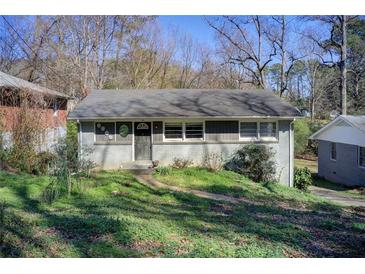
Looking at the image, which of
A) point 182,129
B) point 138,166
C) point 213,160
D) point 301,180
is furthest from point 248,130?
point 138,166

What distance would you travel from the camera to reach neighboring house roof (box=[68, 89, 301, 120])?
46.5 ft

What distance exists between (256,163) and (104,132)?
6301mm

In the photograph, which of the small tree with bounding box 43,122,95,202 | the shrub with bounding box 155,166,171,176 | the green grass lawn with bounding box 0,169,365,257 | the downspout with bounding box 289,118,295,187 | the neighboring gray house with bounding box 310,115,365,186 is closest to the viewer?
the green grass lawn with bounding box 0,169,365,257

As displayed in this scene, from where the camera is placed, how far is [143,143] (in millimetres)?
14422

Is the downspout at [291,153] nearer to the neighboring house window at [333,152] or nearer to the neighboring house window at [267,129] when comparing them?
the neighboring house window at [267,129]

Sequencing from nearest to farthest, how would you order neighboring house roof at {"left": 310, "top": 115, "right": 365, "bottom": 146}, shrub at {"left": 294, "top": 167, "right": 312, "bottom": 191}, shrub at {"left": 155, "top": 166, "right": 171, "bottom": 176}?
shrub at {"left": 155, "top": 166, "right": 171, "bottom": 176} → shrub at {"left": 294, "top": 167, "right": 312, "bottom": 191} → neighboring house roof at {"left": 310, "top": 115, "right": 365, "bottom": 146}

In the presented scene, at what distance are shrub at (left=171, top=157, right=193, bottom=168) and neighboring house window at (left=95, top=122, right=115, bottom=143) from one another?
2.71 m

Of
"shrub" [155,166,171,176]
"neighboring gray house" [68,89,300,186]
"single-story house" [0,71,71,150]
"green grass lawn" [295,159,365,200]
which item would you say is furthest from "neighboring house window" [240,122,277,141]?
"single-story house" [0,71,71,150]

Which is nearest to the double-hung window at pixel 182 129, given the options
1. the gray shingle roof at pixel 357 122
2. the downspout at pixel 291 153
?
the downspout at pixel 291 153

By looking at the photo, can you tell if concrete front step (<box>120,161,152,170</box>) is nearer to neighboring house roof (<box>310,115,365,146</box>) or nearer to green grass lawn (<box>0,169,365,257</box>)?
green grass lawn (<box>0,169,365,257</box>)

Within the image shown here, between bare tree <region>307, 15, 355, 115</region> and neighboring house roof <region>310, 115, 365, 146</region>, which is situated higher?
bare tree <region>307, 15, 355, 115</region>

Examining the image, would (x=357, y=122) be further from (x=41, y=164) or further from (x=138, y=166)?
(x=41, y=164)

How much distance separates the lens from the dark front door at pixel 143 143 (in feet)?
47.3

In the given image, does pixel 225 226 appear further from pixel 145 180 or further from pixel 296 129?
pixel 296 129
